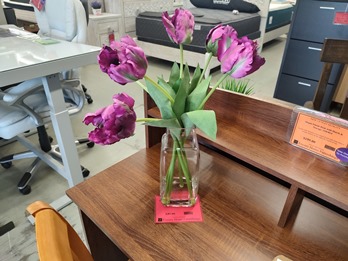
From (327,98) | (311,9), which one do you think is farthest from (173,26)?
(327,98)

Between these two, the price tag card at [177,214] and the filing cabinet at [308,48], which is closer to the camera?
the price tag card at [177,214]

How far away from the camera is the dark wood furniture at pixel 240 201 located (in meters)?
0.60

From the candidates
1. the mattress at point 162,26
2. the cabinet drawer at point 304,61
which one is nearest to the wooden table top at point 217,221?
the cabinet drawer at point 304,61

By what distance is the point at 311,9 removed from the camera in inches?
87.1

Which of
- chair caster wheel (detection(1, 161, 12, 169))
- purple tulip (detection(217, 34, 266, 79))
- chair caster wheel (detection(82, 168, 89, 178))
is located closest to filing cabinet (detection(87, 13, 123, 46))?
chair caster wheel (detection(1, 161, 12, 169))

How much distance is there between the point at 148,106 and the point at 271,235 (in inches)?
21.2

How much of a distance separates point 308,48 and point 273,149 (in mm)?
2085

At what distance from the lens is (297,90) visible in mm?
2551

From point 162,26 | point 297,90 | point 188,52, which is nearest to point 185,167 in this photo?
point 297,90

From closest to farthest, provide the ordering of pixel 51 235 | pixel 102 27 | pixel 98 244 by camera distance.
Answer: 1. pixel 51 235
2. pixel 98 244
3. pixel 102 27

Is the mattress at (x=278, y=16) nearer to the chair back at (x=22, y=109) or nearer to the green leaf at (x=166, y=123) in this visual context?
the chair back at (x=22, y=109)

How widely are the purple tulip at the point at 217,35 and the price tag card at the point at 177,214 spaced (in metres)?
0.41

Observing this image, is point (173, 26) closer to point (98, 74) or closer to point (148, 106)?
point (148, 106)

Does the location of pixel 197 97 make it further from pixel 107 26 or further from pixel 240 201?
pixel 107 26
